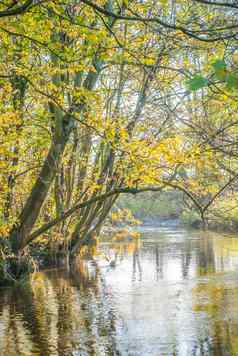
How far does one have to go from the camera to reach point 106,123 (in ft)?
37.3

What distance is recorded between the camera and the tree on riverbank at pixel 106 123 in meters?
11.4

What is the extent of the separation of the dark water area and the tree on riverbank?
1.95 meters

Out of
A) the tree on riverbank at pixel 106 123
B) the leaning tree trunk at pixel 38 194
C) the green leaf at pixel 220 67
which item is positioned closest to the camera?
the green leaf at pixel 220 67

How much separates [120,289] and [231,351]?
6.01 meters

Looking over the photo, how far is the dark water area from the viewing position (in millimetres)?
8906

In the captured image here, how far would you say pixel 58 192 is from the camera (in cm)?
1825

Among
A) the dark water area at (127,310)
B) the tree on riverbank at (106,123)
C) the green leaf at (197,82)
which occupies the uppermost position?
the tree on riverbank at (106,123)

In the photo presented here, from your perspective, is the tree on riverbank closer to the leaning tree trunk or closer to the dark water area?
the leaning tree trunk

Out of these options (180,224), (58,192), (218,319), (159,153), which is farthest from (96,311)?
(180,224)

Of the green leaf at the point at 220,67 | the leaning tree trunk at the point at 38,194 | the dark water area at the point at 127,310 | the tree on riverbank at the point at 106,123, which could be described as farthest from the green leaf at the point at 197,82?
the leaning tree trunk at the point at 38,194

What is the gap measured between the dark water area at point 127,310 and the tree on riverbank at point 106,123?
1.95m

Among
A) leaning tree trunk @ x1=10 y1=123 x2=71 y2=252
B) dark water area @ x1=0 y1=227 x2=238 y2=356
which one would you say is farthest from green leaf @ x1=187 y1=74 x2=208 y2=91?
leaning tree trunk @ x1=10 y1=123 x2=71 y2=252

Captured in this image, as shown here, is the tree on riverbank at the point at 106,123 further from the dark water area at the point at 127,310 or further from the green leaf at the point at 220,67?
the green leaf at the point at 220,67

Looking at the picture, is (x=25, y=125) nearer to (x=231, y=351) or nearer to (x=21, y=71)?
(x=21, y=71)
